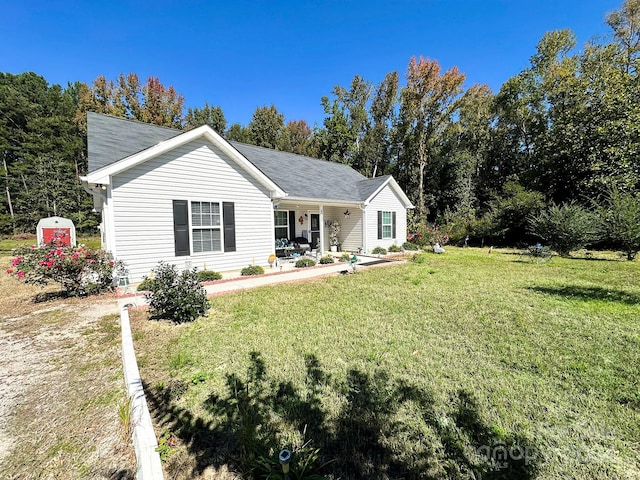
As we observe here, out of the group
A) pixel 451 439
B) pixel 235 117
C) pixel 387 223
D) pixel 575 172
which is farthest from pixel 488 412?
pixel 235 117

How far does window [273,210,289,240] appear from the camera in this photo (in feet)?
43.9

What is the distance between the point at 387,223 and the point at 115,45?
65.6 feet

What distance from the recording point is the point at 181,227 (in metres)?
8.79

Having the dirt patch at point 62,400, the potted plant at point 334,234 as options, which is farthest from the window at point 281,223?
the dirt patch at point 62,400

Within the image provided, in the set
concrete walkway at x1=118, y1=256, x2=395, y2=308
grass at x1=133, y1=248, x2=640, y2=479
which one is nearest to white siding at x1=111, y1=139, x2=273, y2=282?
concrete walkway at x1=118, y1=256, x2=395, y2=308

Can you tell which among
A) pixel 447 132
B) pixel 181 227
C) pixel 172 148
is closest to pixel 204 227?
pixel 181 227

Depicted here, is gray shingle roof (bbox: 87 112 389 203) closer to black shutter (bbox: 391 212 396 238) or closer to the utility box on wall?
black shutter (bbox: 391 212 396 238)

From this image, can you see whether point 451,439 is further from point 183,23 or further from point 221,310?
point 183,23

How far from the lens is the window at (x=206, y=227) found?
9.13 meters

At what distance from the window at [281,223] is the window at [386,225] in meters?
5.63

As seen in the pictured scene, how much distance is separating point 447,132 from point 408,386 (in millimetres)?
26943

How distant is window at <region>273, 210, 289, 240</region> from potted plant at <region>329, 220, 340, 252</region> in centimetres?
309

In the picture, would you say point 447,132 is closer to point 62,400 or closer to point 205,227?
point 205,227

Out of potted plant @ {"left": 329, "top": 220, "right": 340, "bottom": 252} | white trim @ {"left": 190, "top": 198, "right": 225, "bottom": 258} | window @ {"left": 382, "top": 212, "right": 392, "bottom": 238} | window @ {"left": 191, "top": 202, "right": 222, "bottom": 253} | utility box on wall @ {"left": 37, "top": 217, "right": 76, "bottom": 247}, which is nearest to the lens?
white trim @ {"left": 190, "top": 198, "right": 225, "bottom": 258}
